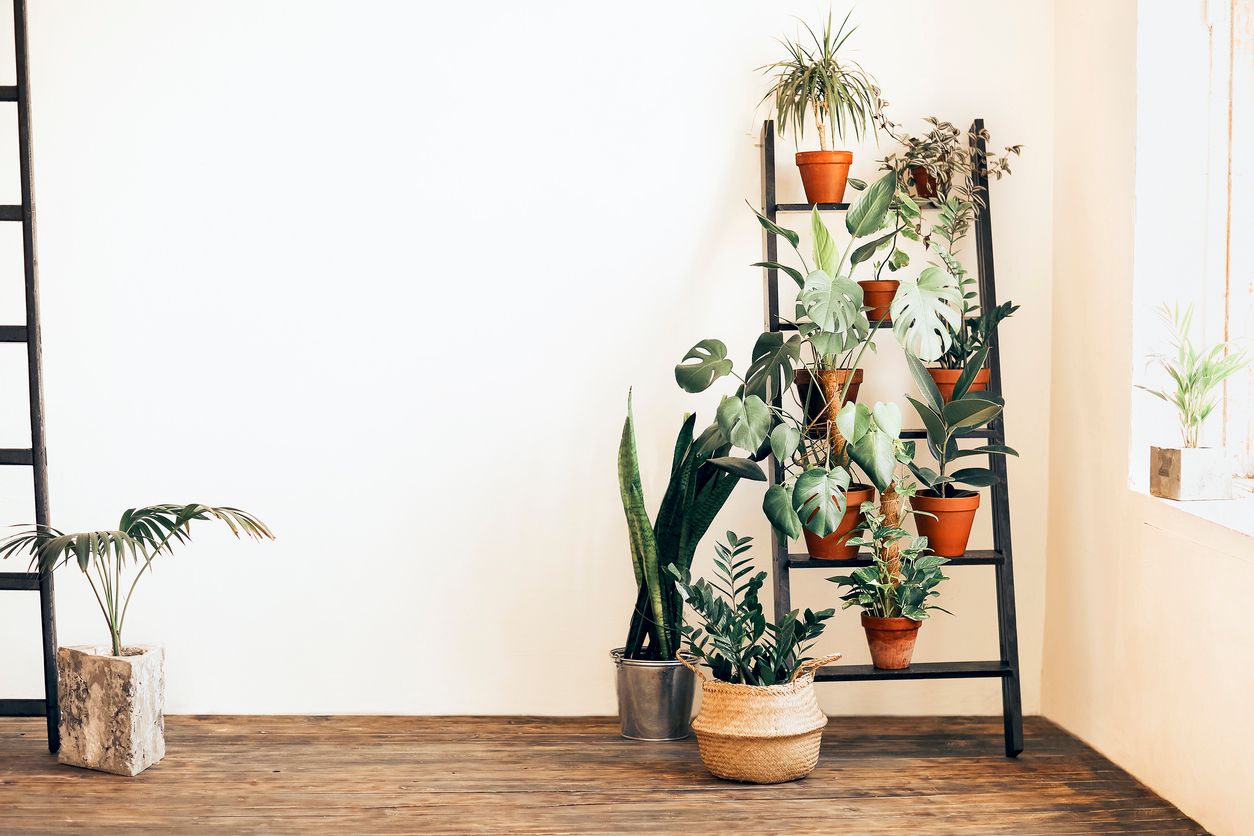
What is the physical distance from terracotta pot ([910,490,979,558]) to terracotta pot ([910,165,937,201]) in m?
0.90

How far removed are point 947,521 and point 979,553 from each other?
197 millimetres

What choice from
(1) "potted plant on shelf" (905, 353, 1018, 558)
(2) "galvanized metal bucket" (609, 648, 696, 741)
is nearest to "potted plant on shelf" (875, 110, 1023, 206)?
(1) "potted plant on shelf" (905, 353, 1018, 558)

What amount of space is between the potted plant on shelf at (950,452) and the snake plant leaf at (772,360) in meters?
0.32

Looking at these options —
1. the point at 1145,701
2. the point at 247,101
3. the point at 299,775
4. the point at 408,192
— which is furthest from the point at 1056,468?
the point at 247,101

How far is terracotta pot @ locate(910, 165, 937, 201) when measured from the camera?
11.2 ft

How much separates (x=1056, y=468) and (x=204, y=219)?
2761mm

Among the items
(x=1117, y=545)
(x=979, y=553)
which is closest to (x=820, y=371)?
(x=979, y=553)

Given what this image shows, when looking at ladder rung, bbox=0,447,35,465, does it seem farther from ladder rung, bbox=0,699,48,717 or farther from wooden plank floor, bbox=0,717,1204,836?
wooden plank floor, bbox=0,717,1204,836

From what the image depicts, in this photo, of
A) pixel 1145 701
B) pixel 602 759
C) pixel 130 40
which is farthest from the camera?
pixel 130 40

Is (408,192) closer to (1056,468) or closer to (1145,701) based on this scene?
(1056,468)

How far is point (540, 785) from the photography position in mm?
Answer: 3002

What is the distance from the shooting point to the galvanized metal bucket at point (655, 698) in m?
3.35

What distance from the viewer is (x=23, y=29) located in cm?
307

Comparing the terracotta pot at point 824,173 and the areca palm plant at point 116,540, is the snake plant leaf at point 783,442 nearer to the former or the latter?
the terracotta pot at point 824,173
